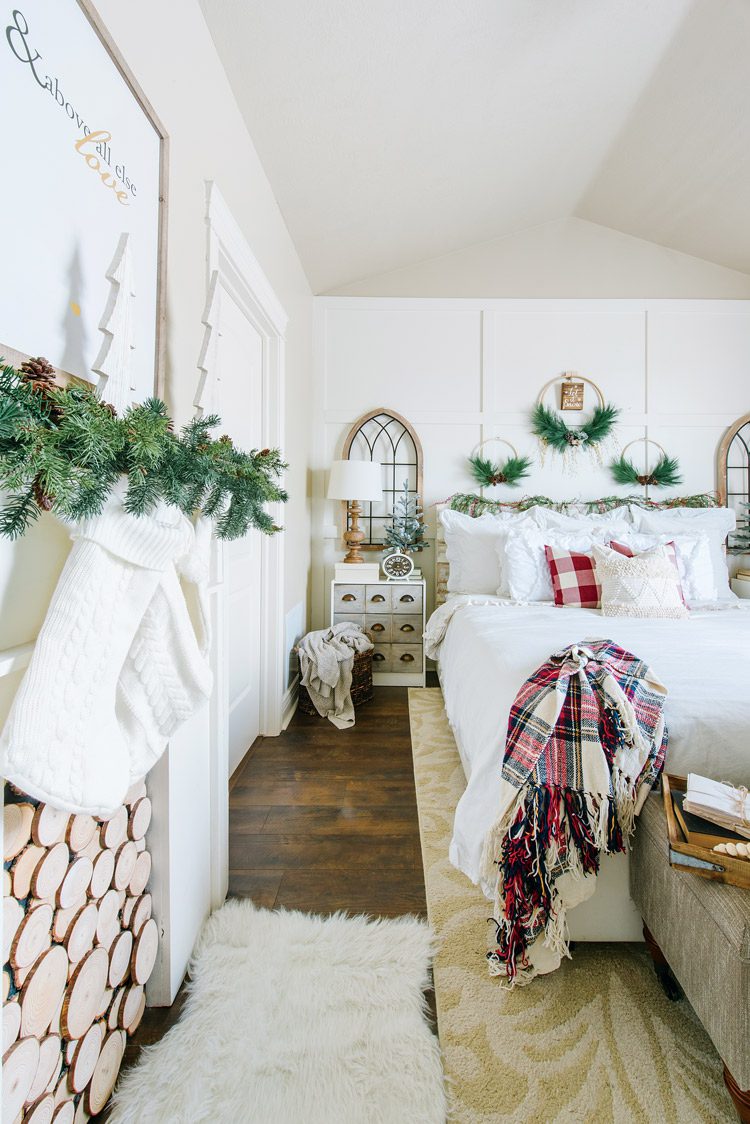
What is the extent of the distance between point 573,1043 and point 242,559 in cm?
196

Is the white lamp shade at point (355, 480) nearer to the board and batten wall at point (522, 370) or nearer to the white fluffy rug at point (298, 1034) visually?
the board and batten wall at point (522, 370)

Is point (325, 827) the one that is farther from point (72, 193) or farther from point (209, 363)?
point (72, 193)

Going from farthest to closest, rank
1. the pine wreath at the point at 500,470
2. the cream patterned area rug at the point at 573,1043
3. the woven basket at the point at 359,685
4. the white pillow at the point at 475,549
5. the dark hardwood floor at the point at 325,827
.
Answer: the pine wreath at the point at 500,470, the white pillow at the point at 475,549, the woven basket at the point at 359,685, the dark hardwood floor at the point at 325,827, the cream patterned area rug at the point at 573,1043

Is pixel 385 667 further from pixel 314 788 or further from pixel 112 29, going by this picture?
pixel 112 29

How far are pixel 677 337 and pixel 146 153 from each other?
12.0 feet

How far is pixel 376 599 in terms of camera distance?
338 cm

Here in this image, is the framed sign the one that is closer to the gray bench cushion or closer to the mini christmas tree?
the gray bench cushion

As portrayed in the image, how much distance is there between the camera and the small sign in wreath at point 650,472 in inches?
143

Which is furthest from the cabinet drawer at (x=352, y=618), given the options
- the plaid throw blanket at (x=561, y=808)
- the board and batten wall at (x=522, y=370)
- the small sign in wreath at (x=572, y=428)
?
the plaid throw blanket at (x=561, y=808)

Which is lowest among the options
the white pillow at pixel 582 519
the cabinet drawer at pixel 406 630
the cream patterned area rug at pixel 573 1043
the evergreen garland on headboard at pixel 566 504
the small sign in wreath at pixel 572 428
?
the cream patterned area rug at pixel 573 1043

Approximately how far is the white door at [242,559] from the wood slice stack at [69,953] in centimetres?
110

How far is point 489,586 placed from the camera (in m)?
3.16

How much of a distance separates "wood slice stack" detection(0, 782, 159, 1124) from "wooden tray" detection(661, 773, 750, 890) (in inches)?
42.4

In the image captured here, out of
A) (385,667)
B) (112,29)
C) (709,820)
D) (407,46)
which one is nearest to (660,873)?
(709,820)
